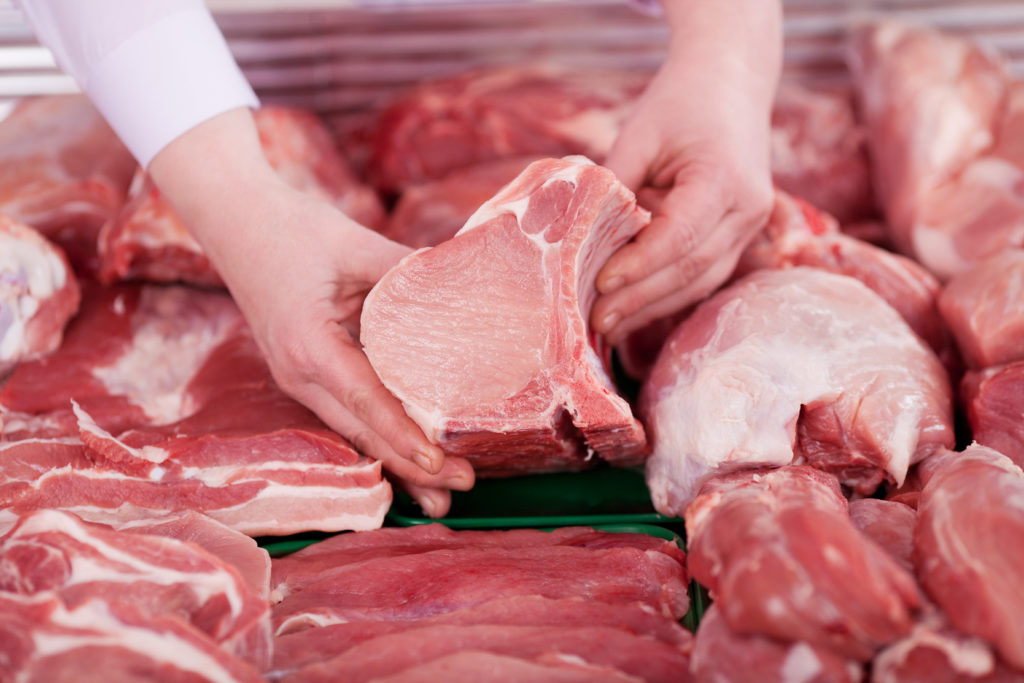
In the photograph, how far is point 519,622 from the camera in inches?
68.7

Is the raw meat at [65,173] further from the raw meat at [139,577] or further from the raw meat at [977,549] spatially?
the raw meat at [977,549]

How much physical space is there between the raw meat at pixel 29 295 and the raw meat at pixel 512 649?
138 cm

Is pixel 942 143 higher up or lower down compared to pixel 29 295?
higher up

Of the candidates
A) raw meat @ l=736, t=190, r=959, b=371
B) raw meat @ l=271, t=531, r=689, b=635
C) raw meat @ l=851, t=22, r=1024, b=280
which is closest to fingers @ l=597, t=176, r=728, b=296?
raw meat @ l=736, t=190, r=959, b=371

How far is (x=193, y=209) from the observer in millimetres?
2186

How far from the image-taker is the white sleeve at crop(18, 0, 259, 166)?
2.17m

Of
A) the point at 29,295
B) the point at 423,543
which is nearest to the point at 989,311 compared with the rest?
the point at 423,543

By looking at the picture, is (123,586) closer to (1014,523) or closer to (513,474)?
(513,474)

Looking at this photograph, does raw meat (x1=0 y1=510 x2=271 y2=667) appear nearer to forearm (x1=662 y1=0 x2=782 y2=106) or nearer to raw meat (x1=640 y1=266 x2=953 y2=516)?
raw meat (x1=640 y1=266 x2=953 y2=516)

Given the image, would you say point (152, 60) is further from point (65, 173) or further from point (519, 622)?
point (519, 622)

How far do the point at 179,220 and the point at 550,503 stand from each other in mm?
1353

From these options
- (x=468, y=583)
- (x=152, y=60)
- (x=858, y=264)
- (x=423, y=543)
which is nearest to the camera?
(x=468, y=583)

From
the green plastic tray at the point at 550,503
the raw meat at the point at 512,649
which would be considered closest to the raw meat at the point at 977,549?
the raw meat at the point at 512,649

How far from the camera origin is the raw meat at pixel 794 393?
193 cm
